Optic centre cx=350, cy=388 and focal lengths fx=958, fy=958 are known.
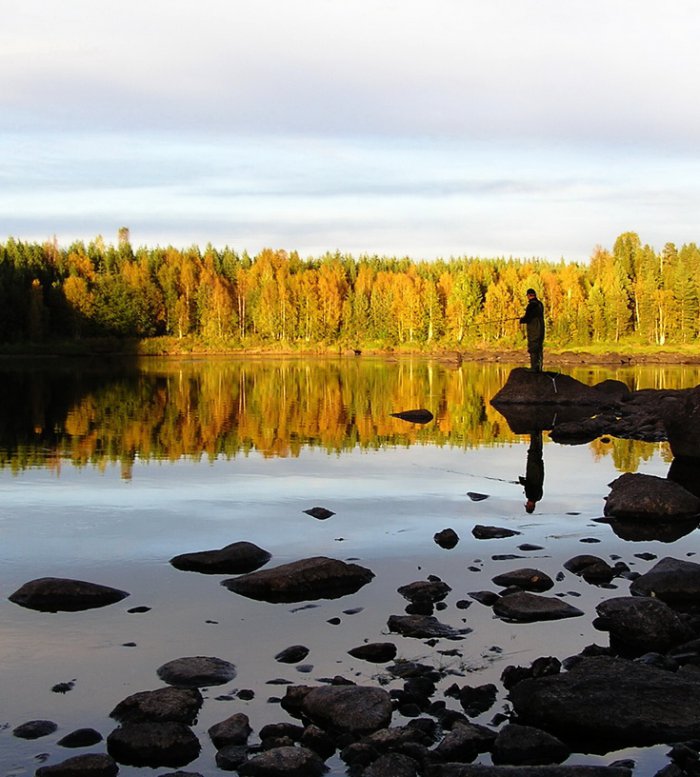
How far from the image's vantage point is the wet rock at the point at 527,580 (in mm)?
10914

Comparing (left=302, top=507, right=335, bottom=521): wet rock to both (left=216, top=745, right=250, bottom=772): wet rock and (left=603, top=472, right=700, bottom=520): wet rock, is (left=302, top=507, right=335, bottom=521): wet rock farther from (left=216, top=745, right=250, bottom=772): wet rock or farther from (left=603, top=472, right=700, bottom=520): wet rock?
(left=216, top=745, right=250, bottom=772): wet rock

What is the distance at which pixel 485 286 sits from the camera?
15362cm

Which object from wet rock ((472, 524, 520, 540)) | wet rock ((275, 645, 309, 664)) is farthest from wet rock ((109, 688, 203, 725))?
wet rock ((472, 524, 520, 540))

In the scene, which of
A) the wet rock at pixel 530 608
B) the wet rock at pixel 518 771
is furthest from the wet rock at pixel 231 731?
the wet rock at pixel 530 608

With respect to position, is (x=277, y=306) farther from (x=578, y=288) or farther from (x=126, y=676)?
(x=126, y=676)

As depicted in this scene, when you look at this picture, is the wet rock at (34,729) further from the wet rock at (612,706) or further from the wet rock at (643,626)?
the wet rock at (643,626)

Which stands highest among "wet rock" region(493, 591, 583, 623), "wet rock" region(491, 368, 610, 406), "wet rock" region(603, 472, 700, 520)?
"wet rock" region(491, 368, 610, 406)

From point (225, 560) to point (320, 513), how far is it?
145 inches

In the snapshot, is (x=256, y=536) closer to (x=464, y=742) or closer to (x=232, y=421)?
(x=464, y=742)

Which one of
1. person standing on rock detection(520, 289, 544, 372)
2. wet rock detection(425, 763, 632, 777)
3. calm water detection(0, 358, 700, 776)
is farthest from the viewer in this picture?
person standing on rock detection(520, 289, 544, 372)

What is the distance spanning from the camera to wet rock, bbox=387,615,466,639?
9.24 m

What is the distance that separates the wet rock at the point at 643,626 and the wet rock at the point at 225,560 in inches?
181

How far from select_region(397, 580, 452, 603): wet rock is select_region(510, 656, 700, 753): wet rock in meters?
2.81

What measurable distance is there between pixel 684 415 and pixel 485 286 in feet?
438
